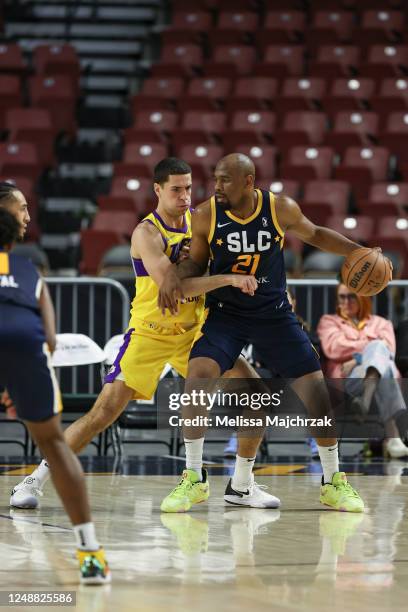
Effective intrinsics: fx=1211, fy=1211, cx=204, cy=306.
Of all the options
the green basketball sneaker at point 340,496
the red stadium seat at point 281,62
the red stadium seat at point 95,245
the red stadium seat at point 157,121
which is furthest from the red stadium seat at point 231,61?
the green basketball sneaker at point 340,496

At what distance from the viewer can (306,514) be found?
6.28 meters

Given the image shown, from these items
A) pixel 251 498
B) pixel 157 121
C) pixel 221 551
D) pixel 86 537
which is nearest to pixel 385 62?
pixel 157 121

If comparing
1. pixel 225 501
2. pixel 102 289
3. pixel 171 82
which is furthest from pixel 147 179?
pixel 225 501

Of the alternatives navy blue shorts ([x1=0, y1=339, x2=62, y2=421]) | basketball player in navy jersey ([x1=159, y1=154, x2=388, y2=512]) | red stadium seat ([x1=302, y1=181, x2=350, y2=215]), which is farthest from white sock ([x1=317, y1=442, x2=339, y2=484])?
red stadium seat ([x1=302, y1=181, x2=350, y2=215])

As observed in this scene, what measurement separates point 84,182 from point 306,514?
32.9 feet

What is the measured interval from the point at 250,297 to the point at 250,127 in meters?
9.70

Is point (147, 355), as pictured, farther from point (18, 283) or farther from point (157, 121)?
point (157, 121)

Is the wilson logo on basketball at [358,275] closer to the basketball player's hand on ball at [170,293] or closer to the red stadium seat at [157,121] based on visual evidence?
the basketball player's hand on ball at [170,293]

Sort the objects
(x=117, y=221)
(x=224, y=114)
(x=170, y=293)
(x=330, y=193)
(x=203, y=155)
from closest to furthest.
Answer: (x=170, y=293)
(x=117, y=221)
(x=330, y=193)
(x=203, y=155)
(x=224, y=114)

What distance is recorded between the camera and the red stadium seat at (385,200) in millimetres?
13445

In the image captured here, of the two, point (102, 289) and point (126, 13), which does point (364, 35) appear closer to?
point (126, 13)

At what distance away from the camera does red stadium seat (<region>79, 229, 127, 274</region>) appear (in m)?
13.0

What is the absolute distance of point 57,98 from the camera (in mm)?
16625

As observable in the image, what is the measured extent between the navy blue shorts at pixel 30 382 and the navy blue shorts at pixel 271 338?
2.05 meters
